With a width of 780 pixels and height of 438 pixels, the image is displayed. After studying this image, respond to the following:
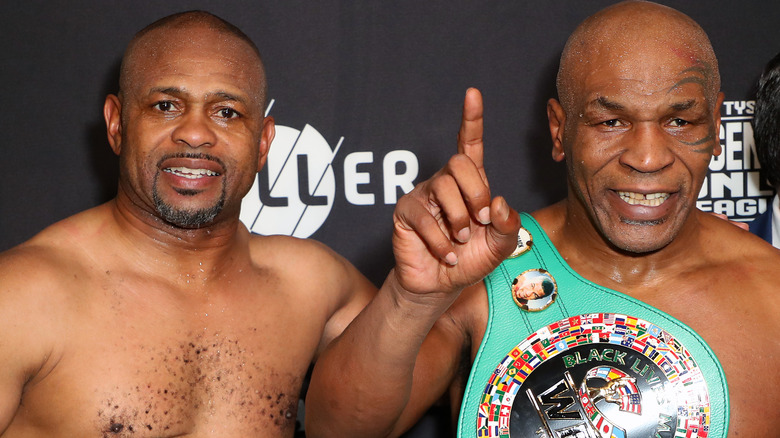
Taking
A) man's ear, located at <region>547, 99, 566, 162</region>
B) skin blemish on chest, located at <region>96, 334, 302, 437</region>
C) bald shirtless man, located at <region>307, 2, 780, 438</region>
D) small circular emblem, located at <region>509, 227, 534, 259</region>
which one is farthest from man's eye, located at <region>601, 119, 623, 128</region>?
skin blemish on chest, located at <region>96, 334, 302, 437</region>

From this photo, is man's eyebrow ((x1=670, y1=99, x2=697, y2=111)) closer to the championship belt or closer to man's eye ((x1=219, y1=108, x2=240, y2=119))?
the championship belt

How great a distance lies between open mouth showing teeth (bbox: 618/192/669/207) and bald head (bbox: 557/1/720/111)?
7.6 inches

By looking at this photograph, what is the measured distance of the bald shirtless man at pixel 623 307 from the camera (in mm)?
1379

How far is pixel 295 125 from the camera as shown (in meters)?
2.02

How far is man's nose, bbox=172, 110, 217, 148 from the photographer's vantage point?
1510mm

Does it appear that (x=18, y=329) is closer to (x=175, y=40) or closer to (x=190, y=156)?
(x=190, y=156)

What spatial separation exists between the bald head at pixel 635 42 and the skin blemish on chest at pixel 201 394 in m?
0.77

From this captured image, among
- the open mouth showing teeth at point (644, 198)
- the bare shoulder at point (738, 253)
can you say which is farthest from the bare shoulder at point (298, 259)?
the bare shoulder at point (738, 253)

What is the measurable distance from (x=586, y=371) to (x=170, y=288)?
30.6 inches

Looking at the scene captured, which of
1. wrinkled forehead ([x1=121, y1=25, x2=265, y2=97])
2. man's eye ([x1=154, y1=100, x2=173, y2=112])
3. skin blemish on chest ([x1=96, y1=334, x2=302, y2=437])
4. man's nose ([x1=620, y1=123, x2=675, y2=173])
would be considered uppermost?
wrinkled forehead ([x1=121, y1=25, x2=265, y2=97])

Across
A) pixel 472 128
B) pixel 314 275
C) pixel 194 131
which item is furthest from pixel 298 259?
pixel 472 128

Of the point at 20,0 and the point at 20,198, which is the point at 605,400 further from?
the point at 20,0

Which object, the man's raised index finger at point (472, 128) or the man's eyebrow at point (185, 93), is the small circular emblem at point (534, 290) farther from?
the man's eyebrow at point (185, 93)

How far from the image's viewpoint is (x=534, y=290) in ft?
4.91
